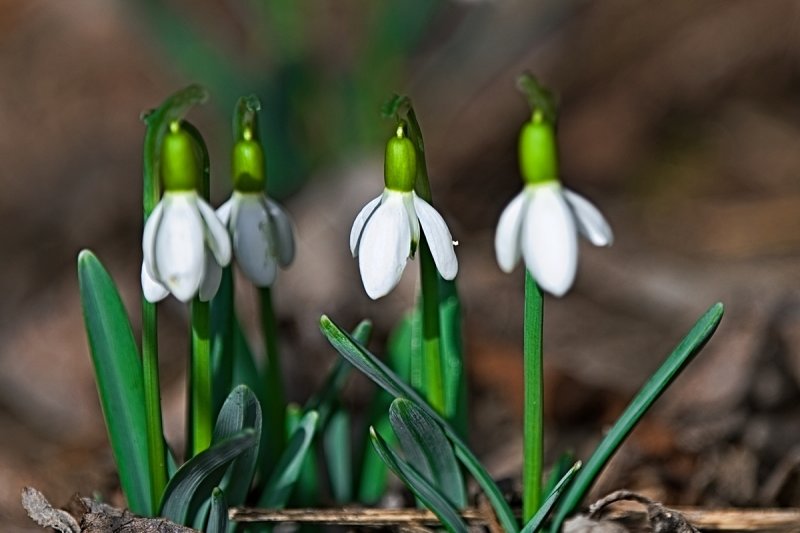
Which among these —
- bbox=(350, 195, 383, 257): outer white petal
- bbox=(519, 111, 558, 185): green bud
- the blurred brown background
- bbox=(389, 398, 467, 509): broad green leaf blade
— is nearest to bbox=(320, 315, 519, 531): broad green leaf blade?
bbox=(389, 398, 467, 509): broad green leaf blade

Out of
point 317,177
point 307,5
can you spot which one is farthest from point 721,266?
point 307,5

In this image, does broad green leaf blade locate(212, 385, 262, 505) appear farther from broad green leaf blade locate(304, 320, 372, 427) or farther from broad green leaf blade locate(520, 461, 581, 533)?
broad green leaf blade locate(520, 461, 581, 533)

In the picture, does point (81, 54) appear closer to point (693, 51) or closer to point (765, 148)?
point (693, 51)

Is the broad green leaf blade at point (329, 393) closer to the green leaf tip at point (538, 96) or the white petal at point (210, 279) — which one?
the white petal at point (210, 279)

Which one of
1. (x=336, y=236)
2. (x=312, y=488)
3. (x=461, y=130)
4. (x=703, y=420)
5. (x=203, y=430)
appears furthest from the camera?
(x=461, y=130)

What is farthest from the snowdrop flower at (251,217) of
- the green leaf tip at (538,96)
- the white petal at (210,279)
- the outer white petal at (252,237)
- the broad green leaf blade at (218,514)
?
the green leaf tip at (538,96)

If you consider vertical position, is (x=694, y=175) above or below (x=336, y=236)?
above
